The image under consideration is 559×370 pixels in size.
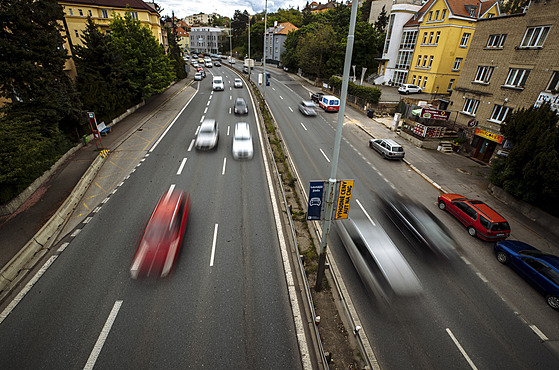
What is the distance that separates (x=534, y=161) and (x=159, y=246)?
2083 centimetres

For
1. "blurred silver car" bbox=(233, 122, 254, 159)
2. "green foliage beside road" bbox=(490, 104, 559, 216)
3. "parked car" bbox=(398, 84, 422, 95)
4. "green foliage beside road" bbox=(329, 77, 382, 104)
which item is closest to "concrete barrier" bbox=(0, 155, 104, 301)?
"blurred silver car" bbox=(233, 122, 254, 159)

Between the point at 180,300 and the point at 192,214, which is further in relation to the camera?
the point at 192,214

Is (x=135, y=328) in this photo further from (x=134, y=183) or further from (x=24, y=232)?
(x=134, y=183)

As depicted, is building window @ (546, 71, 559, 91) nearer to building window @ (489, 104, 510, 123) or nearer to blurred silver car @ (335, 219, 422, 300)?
building window @ (489, 104, 510, 123)

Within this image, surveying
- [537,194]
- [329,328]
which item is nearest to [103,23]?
[329,328]

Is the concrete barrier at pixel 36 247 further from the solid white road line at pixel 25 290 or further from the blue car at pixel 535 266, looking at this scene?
the blue car at pixel 535 266

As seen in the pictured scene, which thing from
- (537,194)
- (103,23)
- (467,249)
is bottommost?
(467,249)

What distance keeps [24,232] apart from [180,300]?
9040 mm

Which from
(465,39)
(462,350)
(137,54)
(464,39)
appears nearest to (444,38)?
(464,39)

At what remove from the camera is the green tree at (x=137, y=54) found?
99.5 ft

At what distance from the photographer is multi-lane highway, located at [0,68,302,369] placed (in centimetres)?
793

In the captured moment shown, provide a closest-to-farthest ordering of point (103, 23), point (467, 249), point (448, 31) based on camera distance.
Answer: point (467, 249)
point (448, 31)
point (103, 23)

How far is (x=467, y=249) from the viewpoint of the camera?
1345cm

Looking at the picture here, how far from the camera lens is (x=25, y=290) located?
9.87 meters
